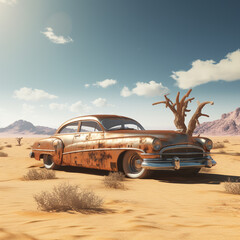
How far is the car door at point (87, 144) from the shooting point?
741 centimetres

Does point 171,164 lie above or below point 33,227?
above

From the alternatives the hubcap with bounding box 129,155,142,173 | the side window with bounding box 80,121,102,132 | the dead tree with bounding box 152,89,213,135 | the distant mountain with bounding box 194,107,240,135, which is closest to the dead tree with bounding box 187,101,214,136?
the dead tree with bounding box 152,89,213,135

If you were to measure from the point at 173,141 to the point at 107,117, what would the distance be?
2373 mm

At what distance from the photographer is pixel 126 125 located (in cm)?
811

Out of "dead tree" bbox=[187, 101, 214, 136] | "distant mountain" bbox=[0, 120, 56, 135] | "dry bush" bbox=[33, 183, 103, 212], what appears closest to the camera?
"dry bush" bbox=[33, 183, 103, 212]

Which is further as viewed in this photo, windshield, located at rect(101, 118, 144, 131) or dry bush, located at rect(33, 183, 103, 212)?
windshield, located at rect(101, 118, 144, 131)

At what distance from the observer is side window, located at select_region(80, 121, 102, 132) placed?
780 cm

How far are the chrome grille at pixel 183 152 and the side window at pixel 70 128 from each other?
3243 millimetres

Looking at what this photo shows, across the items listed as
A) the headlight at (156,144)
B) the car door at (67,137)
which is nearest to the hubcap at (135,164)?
the headlight at (156,144)

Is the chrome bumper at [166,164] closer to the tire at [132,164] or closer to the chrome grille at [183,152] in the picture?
the chrome grille at [183,152]

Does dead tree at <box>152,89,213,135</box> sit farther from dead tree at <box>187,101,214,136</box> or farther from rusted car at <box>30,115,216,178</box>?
rusted car at <box>30,115,216,178</box>

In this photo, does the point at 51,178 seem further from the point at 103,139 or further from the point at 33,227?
the point at 33,227

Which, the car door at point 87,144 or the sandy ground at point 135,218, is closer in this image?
the sandy ground at point 135,218

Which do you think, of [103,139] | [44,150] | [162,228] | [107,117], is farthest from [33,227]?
[44,150]
